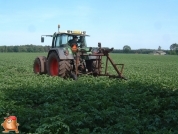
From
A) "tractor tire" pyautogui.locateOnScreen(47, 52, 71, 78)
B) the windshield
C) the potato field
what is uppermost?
the windshield

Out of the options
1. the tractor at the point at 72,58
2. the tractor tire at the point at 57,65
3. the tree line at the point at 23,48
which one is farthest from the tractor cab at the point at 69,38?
the tree line at the point at 23,48

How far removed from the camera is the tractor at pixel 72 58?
12.3m

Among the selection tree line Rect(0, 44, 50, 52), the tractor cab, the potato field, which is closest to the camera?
the potato field

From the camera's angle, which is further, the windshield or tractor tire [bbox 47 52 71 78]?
the windshield

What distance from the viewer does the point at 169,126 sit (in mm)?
5438

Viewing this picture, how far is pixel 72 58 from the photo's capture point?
1250cm

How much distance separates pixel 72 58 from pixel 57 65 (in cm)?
127

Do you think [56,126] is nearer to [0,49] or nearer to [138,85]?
[138,85]

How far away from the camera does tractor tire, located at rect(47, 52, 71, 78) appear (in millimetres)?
12328

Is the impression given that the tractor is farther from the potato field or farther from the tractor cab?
the potato field

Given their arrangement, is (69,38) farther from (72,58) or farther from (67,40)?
(72,58)

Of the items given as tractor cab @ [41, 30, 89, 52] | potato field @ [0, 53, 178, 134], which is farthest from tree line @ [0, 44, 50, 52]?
potato field @ [0, 53, 178, 134]

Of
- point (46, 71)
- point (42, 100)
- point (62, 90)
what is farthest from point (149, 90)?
point (46, 71)

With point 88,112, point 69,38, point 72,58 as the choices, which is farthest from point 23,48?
point 88,112
